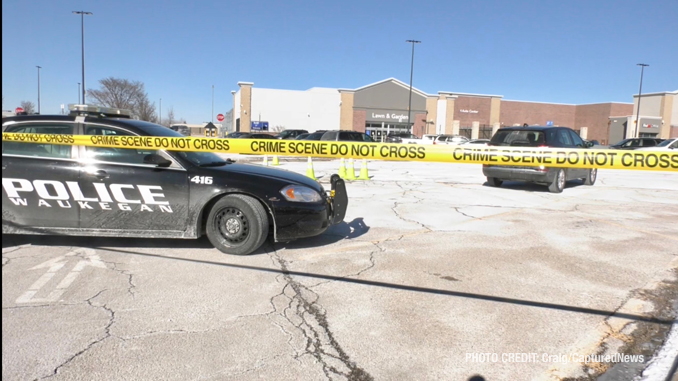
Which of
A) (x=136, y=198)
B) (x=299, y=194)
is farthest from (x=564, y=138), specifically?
(x=136, y=198)

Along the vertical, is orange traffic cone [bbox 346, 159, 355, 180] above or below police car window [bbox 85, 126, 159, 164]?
below

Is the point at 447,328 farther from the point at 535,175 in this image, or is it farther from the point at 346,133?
the point at 346,133

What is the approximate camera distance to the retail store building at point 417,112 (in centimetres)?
5694

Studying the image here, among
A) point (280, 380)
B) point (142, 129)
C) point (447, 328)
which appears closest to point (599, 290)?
point (447, 328)

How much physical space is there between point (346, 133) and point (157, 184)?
765 inches

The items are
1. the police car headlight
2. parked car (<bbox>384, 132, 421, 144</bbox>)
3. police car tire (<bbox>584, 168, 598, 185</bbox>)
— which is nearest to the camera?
the police car headlight

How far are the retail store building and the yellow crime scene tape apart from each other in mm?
51321

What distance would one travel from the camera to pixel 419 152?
3719 millimetres

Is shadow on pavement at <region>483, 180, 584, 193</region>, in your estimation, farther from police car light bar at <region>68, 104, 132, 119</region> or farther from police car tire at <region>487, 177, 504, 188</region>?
police car light bar at <region>68, 104, 132, 119</region>

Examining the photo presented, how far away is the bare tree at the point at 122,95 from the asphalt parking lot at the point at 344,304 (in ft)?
149

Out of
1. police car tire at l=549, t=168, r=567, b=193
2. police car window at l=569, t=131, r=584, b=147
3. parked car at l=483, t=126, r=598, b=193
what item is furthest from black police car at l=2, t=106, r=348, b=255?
police car window at l=569, t=131, r=584, b=147

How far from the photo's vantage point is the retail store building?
56.9 m

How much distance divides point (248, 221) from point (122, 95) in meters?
48.8

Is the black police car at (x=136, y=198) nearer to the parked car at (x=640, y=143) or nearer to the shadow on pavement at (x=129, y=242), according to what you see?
the shadow on pavement at (x=129, y=242)
